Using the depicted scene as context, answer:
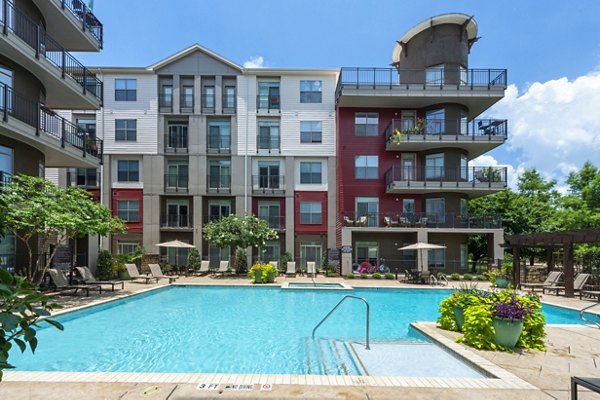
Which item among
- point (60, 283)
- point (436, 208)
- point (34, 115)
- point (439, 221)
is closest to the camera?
point (60, 283)

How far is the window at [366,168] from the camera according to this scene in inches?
1036

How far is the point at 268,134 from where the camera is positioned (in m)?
27.5

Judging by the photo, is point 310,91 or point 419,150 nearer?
point 419,150

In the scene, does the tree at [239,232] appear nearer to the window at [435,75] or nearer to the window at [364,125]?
the window at [364,125]

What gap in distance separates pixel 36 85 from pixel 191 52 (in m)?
14.0

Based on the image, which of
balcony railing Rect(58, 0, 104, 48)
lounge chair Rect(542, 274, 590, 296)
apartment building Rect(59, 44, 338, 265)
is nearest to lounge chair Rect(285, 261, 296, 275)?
apartment building Rect(59, 44, 338, 265)

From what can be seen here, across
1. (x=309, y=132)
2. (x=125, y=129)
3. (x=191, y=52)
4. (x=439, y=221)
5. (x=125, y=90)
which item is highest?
(x=191, y=52)

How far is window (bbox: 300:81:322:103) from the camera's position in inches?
1086

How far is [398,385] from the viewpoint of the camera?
515 cm

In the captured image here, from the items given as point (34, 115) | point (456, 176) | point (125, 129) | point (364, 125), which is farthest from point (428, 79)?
point (34, 115)

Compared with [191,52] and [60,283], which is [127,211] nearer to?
[191,52]

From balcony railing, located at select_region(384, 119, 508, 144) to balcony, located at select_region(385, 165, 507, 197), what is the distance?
86.0 inches

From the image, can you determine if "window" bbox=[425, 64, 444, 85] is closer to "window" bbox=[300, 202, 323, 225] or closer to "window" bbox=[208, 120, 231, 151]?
"window" bbox=[300, 202, 323, 225]

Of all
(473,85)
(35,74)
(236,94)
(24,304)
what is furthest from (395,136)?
(24,304)
